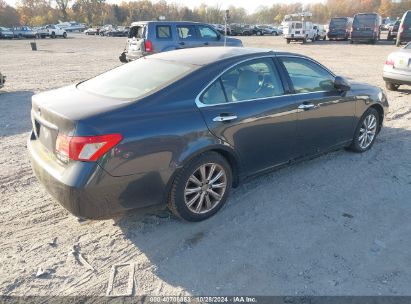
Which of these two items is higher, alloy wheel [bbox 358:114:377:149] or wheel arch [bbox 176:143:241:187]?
wheel arch [bbox 176:143:241:187]

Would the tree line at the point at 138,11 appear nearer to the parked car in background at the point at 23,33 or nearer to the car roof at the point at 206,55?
the parked car in background at the point at 23,33

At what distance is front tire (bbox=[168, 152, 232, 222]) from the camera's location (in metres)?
3.31

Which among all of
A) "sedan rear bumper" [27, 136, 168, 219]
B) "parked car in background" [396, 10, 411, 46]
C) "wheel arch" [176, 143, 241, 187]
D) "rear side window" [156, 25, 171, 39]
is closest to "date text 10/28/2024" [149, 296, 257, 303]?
"sedan rear bumper" [27, 136, 168, 219]

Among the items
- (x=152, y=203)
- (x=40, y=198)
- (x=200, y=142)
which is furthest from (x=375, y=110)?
(x=40, y=198)

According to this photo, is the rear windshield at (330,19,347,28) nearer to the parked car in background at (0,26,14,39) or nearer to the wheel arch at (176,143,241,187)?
the wheel arch at (176,143,241,187)

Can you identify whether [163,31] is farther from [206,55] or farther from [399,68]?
[206,55]

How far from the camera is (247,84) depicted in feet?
12.6

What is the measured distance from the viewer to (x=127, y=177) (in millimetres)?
2947

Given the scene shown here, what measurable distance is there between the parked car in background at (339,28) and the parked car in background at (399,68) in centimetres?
2446

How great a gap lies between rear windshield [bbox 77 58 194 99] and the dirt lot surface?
1131 mm

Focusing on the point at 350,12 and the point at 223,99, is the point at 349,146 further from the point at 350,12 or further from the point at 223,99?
the point at 350,12

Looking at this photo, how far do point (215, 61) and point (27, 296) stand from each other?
2.59 meters

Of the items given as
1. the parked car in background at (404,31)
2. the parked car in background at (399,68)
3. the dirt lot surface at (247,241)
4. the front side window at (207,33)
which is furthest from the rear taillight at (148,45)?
the parked car in background at (404,31)

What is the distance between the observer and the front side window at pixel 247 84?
351cm
